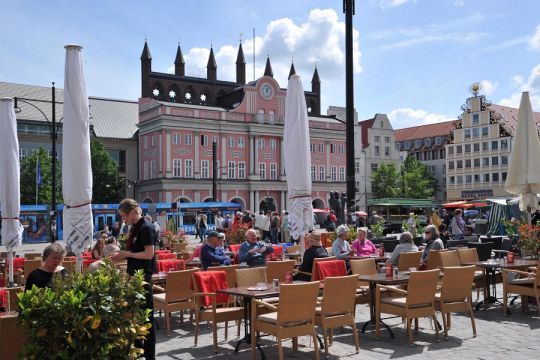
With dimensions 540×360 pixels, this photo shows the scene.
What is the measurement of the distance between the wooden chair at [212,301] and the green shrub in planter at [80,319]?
3.10 metres

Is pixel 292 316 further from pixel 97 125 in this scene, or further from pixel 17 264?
pixel 97 125

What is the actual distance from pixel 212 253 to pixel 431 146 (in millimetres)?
91109

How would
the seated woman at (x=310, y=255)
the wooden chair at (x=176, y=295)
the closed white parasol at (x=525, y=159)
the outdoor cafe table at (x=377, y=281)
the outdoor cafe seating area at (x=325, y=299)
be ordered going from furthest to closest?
1. the closed white parasol at (x=525, y=159)
2. the seated woman at (x=310, y=255)
3. the wooden chair at (x=176, y=295)
4. the outdoor cafe table at (x=377, y=281)
5. the outdoor cafe seating area at (x=325, y=299)

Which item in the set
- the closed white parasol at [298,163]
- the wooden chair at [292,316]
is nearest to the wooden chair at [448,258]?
the closed white parasol at [298,163]

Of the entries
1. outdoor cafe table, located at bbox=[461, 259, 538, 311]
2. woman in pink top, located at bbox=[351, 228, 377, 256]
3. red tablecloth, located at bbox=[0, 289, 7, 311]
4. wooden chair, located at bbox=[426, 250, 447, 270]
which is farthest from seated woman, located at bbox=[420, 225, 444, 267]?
red tablecloth, located at bbox=[0, 289, 7, 311]

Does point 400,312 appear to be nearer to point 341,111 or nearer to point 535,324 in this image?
point 535,324

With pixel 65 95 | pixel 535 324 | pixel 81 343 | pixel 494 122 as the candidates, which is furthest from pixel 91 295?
pixel 494 122

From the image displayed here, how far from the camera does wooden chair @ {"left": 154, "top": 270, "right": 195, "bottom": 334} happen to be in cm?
912

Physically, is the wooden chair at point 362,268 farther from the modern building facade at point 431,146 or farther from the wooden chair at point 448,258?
the modern building facade at point 431,146

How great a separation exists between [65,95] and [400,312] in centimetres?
515

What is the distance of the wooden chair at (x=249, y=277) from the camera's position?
891 centimetres

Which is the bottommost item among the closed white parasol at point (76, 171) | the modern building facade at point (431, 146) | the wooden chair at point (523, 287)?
the wooden chair at point (523, 287)

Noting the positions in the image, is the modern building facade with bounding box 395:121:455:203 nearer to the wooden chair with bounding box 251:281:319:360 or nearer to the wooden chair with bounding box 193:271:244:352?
the wooden chair with bounding box 193:271:244:352

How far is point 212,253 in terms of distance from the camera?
11031 millimetres
